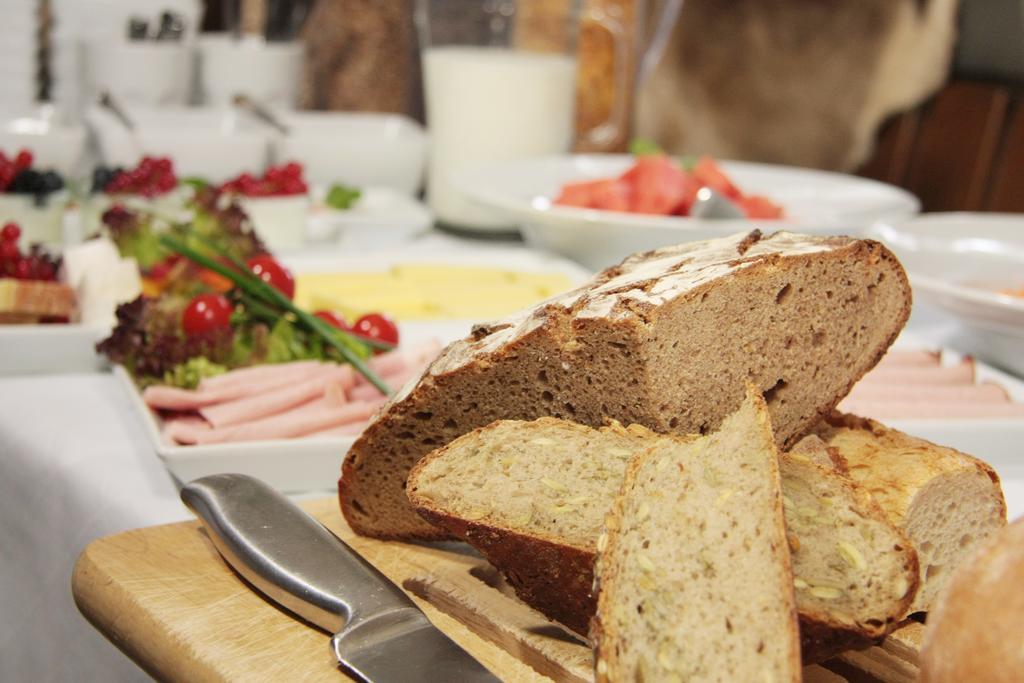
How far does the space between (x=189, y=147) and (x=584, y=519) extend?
9.54 feet

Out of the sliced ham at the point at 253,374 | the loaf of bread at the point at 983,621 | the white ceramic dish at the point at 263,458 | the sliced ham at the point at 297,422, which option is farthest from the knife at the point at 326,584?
the sliced ham at the point at 253,374

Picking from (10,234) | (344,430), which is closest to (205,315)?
(344,430)

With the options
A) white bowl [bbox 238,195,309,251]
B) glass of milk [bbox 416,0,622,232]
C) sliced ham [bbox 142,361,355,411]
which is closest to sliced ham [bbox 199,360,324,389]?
sliced ham [bbox 142,361,355,411]

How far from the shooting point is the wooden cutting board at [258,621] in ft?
4.26

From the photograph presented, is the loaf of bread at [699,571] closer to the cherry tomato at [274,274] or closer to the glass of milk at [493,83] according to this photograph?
the cherry tomato at [274,274]

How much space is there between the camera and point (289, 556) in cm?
139

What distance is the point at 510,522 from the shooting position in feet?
4.37

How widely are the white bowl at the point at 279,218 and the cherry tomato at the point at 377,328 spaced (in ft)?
3.81

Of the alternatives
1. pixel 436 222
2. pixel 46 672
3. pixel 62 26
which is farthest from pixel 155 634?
pixel 62 26

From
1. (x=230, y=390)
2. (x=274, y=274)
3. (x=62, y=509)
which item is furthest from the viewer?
(x=274, y=274)

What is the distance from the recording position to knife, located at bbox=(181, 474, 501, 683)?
1.23 meters

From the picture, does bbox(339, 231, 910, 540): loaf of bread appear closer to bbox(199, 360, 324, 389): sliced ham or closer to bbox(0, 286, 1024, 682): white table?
bbox(0, 286, 1024, 682): white table

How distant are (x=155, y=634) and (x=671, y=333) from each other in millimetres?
662

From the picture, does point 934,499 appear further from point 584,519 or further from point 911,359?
point 911,359
